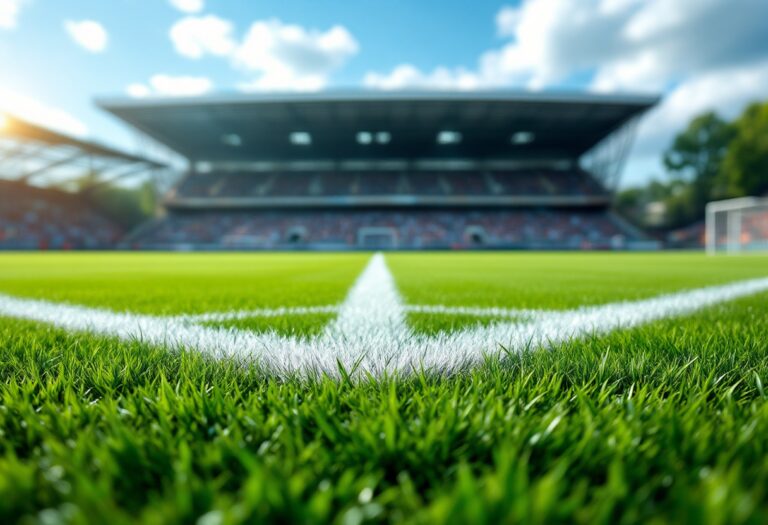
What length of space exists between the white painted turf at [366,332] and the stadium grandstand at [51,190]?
2401cm

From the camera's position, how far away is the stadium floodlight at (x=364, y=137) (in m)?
26.1

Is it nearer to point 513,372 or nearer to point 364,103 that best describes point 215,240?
point 364,103

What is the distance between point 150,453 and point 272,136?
2827 centimetres

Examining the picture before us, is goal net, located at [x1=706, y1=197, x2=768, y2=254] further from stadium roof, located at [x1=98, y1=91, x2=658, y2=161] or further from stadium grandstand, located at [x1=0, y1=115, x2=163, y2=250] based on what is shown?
stadium grandstand, located at [x1=0, y1=115, x2=163, y2=250]

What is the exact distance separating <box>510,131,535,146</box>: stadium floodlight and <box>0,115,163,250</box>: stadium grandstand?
25.6 metres

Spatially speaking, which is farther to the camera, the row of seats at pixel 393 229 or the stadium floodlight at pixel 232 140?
the row of seats at pixel 393 229

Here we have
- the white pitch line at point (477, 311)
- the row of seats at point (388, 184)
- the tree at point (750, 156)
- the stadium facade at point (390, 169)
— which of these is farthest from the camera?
the row of seats at point (388, 184)

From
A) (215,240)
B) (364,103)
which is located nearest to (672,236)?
(364,103)

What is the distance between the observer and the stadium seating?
23719 millimetres

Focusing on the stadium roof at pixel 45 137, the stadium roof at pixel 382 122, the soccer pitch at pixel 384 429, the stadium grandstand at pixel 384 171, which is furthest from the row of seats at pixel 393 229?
the soccer pitch at pixel 384 429

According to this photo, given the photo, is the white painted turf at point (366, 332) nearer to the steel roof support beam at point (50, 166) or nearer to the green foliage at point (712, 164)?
the steel roof support beam at point (50, 166)

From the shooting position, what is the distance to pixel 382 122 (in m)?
24.3

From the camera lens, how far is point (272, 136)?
26172 mm

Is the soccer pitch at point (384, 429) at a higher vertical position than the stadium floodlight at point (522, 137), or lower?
lower
